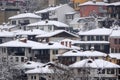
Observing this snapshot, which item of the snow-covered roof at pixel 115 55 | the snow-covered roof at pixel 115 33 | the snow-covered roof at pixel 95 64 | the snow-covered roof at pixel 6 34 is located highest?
the snow-covered roof at pixel 115 33

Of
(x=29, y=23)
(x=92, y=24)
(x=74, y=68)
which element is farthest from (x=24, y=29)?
(x=74, y=68)

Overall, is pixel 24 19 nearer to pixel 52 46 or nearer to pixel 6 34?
pixel 6 34

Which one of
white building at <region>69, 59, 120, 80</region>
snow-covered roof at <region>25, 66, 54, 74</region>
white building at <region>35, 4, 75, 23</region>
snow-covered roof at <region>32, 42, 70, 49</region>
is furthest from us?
white building at <region>35, 4, 75, 23</region>

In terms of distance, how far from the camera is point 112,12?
7069 centimetres

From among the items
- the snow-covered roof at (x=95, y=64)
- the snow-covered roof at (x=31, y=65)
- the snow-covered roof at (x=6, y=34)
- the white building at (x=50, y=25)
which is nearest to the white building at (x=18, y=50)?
the snow-covered roof at (x=31, y=65)

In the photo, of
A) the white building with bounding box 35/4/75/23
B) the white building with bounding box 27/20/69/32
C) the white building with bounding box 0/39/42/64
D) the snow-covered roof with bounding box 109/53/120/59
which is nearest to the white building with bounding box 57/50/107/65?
the snow-covered roof with bounding box 109/53/120/59

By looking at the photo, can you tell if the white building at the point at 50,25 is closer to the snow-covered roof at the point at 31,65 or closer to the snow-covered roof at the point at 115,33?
the snow-covered roof at the point at 115,33

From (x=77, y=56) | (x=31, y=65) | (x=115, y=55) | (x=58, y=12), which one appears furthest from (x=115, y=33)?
(x=58, y=12)

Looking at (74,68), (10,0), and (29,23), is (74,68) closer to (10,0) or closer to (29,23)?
(29,23)

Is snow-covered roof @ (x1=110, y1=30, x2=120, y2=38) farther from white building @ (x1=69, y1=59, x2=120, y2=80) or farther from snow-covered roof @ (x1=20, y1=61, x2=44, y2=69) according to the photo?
snow-covered roof @ (x1=20, y1=61, x2=44, y2=69)

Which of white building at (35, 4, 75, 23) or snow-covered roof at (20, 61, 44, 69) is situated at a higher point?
white building at (35, 4, 75, 23)

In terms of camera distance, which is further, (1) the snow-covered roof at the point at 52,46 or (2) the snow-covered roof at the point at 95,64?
(1) the snow-covered roof at the point at 52,46

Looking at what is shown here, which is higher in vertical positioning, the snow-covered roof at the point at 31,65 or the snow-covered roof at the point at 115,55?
the snow-covered roof at the point at 115,55

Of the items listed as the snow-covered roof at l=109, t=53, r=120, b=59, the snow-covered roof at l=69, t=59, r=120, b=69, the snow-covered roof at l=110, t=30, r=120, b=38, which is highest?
the snow-covered roof at l=110, t=30, r=120, b=38
